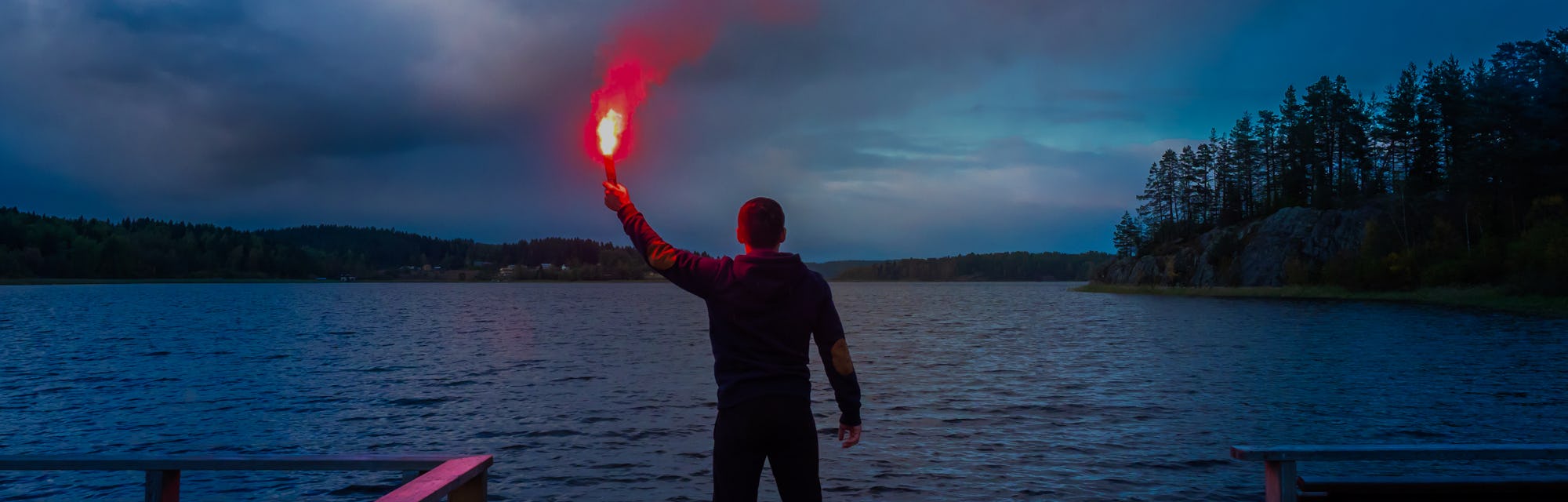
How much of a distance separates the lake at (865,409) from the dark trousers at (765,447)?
9.54m

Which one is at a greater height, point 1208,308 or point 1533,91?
point 1533,91

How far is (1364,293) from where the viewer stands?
98625 millimetres

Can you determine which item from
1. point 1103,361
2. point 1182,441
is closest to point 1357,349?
point 1103,361

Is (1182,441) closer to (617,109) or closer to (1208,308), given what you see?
(617,109)

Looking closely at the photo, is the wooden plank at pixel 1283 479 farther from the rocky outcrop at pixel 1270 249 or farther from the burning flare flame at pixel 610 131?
the rocky outcrop at pixel 1270 249

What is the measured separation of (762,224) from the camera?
5625 millimetres

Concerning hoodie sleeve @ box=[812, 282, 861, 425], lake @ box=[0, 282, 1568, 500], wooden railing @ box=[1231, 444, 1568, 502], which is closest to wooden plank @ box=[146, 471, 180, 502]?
hoodie sleeve @ box=[812, 282, 861, 425]

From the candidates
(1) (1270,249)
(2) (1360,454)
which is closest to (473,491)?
(2) (1360,454)

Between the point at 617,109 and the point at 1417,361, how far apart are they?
39.3 meters

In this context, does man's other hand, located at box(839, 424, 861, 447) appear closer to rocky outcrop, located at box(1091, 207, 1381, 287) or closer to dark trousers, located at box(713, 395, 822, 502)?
dark trousers, located at box(713, 395, 822, 502)

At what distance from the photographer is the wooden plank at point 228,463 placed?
18.0 feet

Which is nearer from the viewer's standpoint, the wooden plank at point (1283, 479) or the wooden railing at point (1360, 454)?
the wooden railing at point (1360, 454)

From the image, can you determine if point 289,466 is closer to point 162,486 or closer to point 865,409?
point 162,486

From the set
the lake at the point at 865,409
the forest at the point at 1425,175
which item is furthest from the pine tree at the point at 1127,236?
the lake at the point at 865,409
